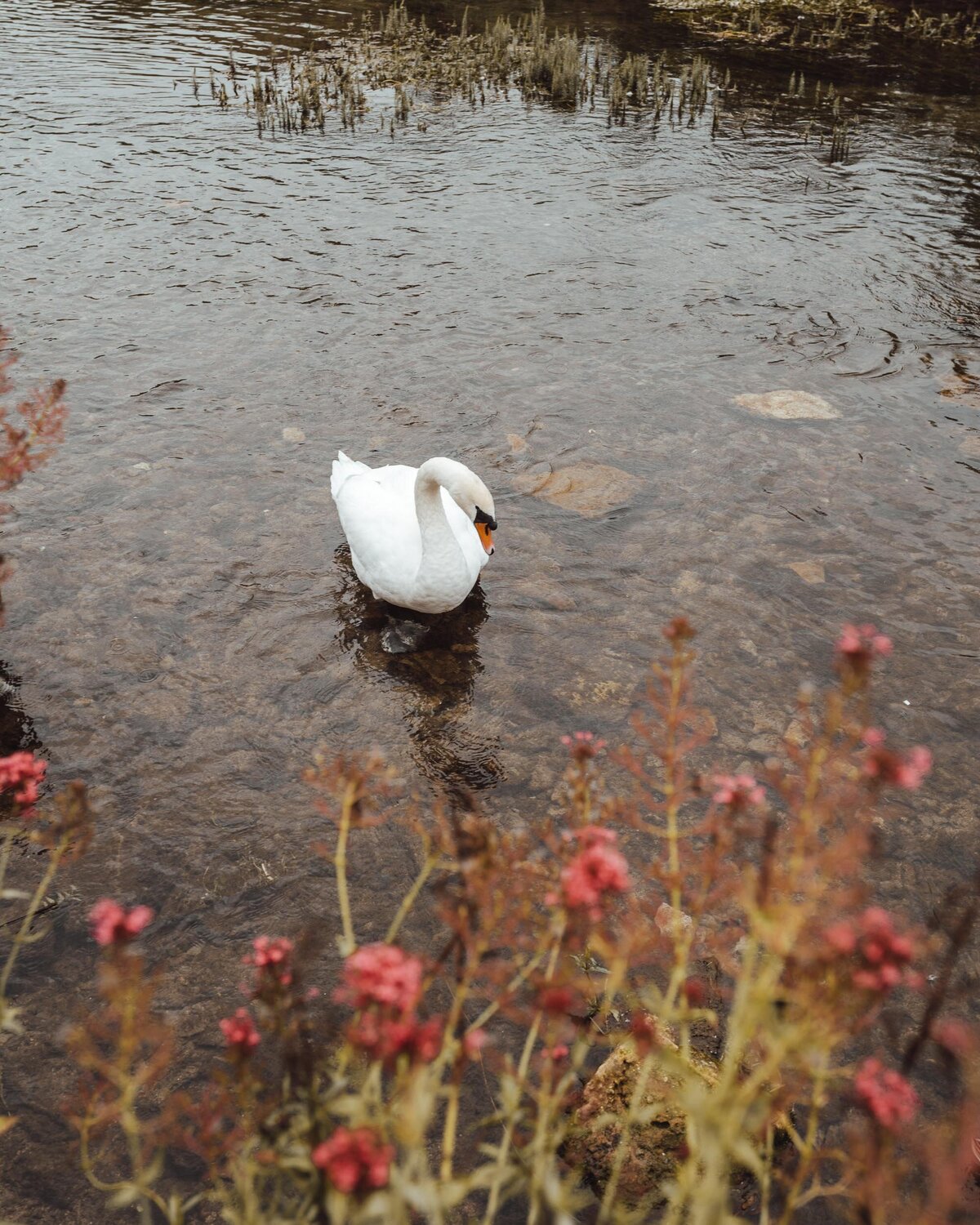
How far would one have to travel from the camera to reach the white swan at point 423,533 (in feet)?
19.0

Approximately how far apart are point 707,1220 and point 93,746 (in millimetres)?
4439

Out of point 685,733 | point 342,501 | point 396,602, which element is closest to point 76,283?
point 342,501

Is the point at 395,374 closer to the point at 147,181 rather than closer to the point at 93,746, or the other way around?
the point at 93,746

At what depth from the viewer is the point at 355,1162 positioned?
4.80 ft

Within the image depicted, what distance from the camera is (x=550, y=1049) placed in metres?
1.92

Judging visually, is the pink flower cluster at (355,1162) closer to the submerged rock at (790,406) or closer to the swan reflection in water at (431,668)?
the swan reflection in water at (431,668)

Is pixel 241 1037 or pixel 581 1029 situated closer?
pixel 241 1037

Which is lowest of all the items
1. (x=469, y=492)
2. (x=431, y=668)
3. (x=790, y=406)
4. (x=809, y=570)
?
(x=431, y=668)

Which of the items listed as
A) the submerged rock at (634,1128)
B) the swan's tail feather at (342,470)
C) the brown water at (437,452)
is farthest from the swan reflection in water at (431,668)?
the submerged rock at (634,1128)

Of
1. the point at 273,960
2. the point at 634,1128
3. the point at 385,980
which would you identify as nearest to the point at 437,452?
the point at 634,1128

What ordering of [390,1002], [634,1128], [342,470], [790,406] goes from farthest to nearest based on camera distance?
[790,406] < [342,470] < [634,1128] < [390,1002]

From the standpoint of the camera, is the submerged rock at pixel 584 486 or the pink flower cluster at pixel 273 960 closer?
the pink flower cluster at pixel 273 960

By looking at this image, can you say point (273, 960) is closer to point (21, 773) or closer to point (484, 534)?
point (21, 773)

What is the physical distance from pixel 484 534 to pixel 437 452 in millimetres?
2238
